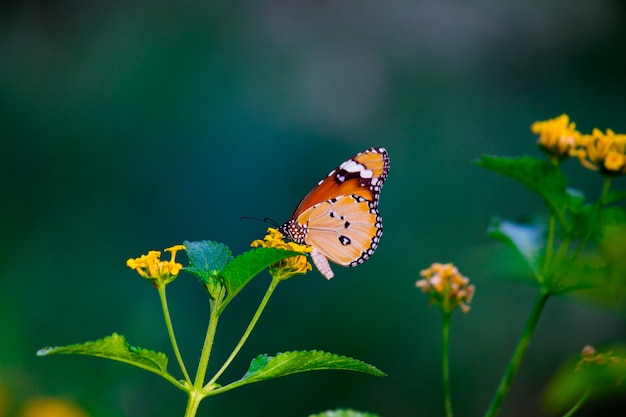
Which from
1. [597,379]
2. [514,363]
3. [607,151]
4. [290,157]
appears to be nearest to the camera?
[597,379]

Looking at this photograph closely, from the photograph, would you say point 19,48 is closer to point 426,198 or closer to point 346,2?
point 346,2

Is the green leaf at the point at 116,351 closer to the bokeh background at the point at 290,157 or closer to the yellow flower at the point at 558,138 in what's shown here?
the yellow flower at the point at 558,138

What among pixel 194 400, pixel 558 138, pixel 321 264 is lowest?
pixel 194 400

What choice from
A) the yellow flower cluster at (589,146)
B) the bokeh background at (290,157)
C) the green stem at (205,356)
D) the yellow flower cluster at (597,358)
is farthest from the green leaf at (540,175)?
the bokeh background at (290,157)

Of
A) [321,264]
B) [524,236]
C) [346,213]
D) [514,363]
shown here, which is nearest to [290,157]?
[346,213]

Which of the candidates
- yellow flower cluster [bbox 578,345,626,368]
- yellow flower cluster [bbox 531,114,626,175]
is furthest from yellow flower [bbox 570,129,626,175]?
yellow flower cluster [bbox 578,345,626,368]

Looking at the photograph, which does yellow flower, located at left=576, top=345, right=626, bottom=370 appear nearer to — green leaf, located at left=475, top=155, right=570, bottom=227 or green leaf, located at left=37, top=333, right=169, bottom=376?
green leaf, located at left=475, top=155, right=570, bottom=227

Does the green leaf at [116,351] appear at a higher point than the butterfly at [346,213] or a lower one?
lower

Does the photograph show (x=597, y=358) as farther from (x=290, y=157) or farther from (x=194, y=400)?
(x=290, y=157)
